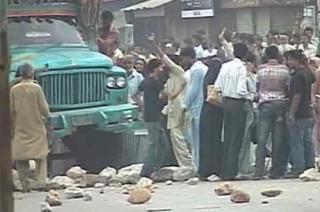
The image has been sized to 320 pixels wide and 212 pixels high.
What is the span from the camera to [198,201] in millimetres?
11367

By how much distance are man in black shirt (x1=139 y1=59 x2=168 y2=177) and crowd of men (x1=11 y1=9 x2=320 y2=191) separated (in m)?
0.01

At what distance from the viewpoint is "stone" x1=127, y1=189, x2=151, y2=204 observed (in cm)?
1144

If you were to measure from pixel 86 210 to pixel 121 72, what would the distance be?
452 cm

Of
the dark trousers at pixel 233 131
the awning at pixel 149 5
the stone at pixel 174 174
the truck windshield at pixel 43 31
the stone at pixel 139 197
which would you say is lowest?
the stone at pixel 174 174

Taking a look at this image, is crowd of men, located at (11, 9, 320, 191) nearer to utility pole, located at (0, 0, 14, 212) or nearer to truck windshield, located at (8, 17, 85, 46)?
truck windshield, located at (8, 17, 85, 46)

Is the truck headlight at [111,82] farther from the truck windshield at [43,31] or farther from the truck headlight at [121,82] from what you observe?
the truck windshield at [43,31]

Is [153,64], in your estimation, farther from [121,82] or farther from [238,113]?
[121,82]

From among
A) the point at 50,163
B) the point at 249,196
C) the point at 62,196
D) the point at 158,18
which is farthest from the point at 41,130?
the point at 158,18

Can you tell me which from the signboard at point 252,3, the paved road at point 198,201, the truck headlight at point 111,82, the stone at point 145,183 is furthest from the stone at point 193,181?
the signboard at point 252,3

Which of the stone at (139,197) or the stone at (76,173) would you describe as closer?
the stone at (139,197)

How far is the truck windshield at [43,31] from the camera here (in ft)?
50.2

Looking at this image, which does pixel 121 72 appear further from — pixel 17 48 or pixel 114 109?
pixel 17 48

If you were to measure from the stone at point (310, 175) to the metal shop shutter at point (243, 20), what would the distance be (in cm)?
2070

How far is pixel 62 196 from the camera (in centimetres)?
1213
